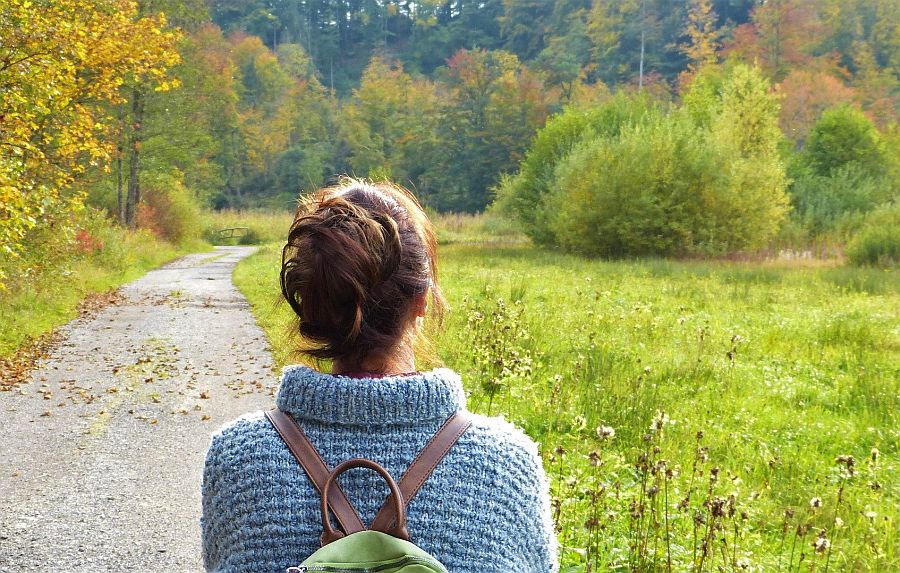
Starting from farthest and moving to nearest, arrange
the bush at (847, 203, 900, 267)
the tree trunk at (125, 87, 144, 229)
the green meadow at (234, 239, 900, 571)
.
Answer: the tree trunk at (125, 87, 144, 229) → the bush at (847, 203, 900, 267) → the green meadow at (234, 239, 900, 571)

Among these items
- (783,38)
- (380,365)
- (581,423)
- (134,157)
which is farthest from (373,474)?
(783,38)

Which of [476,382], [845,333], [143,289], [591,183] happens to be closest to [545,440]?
[476,382]

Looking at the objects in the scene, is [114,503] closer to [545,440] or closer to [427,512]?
[545,440]

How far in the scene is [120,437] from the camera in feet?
21.4

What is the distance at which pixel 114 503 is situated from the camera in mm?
5078

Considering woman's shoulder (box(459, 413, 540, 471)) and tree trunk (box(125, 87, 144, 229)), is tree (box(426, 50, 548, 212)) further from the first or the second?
woman's shoulder (box(459, 413, 540, 471))

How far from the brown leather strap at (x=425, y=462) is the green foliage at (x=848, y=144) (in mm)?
51827

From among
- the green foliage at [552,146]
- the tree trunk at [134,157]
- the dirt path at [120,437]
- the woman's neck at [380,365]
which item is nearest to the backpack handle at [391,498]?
the woman's neck at [380,365]

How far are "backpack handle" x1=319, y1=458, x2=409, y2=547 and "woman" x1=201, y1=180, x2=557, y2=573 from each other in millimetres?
72

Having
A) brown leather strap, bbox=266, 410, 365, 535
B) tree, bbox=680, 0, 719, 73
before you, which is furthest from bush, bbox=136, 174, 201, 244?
tree, bbox=680, 0, 719, 73

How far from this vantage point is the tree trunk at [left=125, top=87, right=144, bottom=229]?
31016mm

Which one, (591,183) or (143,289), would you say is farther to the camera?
(591,183)

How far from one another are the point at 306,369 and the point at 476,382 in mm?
5866

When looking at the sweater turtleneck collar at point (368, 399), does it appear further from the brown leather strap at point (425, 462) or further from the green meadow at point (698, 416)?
the green meadow at point (698, 416)
